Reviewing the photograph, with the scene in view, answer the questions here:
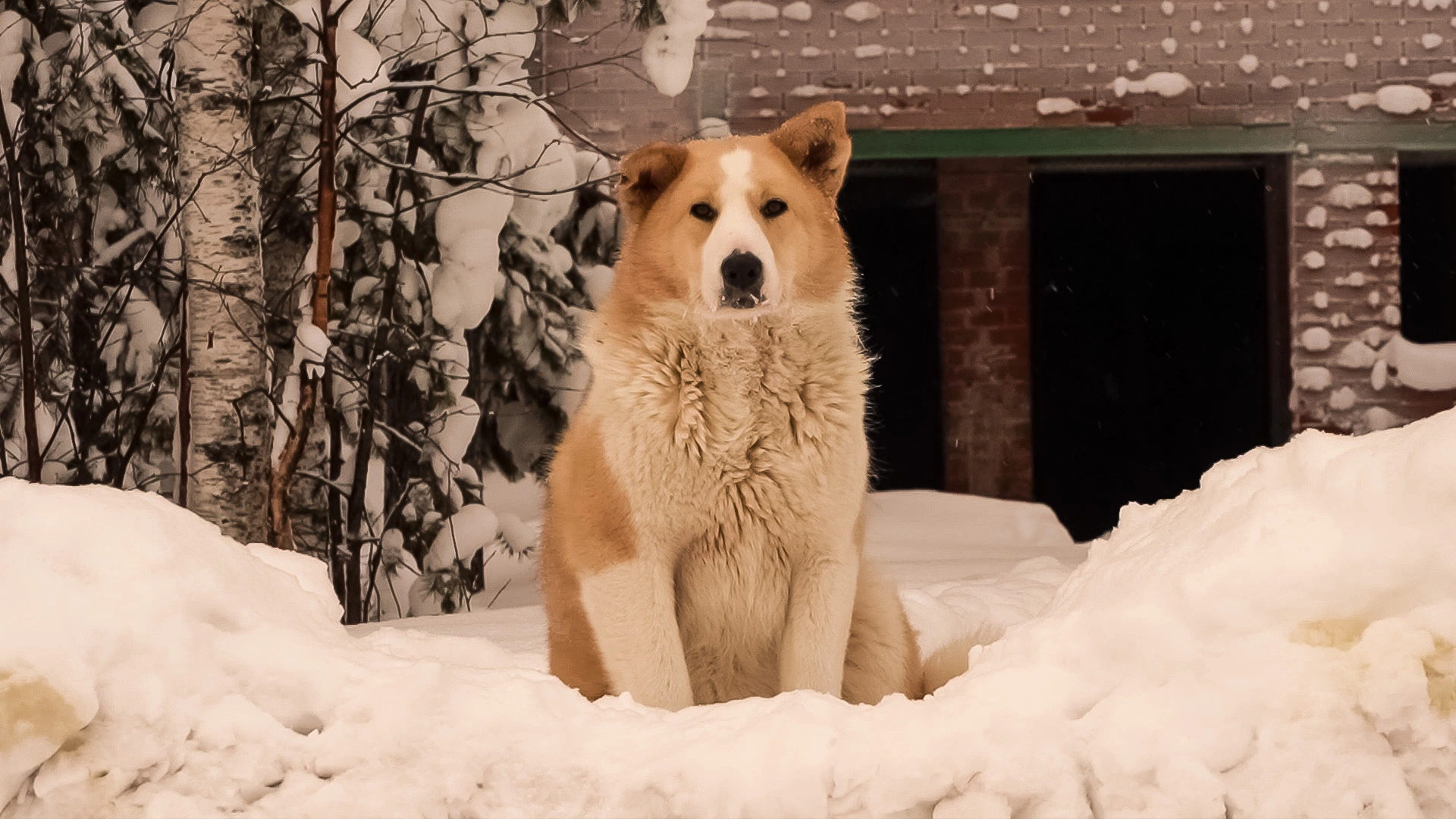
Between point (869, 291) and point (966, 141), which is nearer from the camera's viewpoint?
point (966, 141)

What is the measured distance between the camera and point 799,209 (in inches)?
102

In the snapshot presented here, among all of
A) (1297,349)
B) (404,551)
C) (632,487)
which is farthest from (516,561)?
Answer: (1297,349)

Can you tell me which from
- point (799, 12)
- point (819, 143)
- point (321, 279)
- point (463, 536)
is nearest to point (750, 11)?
point (799, 12)

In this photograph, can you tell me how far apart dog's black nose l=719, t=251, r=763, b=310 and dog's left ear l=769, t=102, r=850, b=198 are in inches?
14.1

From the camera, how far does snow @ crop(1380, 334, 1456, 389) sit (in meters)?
7.44

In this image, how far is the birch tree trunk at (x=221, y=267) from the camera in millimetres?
3988

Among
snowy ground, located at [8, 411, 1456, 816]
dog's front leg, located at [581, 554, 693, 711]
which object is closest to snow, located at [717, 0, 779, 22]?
dog's front leg, located at [581, 554, 693, 711]

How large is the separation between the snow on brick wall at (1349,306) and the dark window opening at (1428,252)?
103cm

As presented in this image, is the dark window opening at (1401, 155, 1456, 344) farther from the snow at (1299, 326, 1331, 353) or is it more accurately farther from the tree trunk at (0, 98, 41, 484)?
the tree trunk at (0, 98, 41, 484)

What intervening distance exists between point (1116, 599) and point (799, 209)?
1187 millimetres

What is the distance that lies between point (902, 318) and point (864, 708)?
25.8 ft

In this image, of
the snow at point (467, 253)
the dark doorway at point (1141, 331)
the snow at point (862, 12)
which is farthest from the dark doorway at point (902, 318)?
the snow at point (467, 253)

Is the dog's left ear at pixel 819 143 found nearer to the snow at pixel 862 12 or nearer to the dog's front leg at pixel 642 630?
the dog's front leg at pixel 642 630

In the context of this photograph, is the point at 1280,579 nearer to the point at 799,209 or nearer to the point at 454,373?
the point at 799,209
